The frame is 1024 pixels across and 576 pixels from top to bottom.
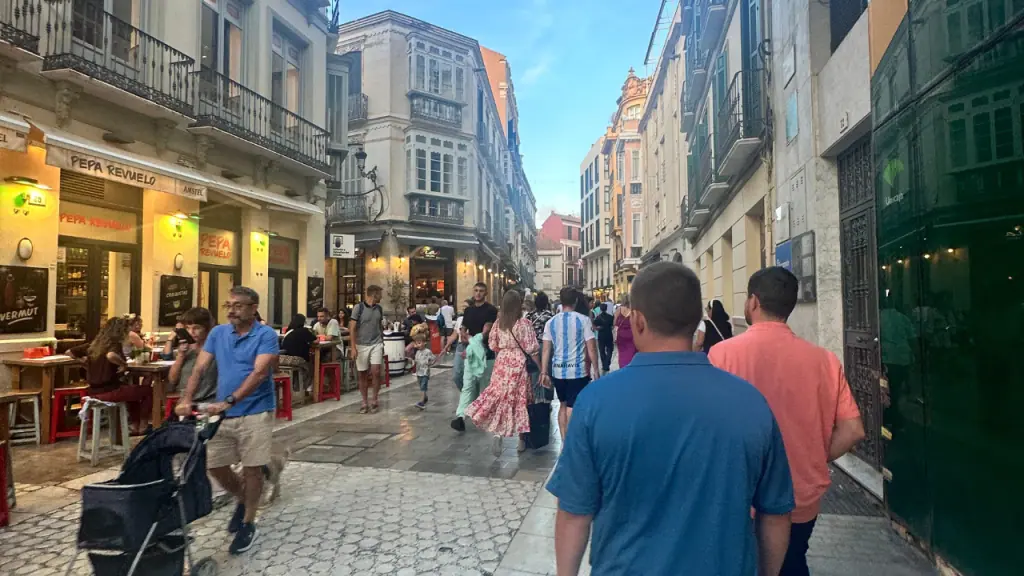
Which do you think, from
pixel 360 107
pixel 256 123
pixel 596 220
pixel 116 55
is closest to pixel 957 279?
pixel 116 55

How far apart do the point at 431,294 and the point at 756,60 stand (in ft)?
62.5

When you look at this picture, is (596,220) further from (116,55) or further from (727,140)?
(116,55)

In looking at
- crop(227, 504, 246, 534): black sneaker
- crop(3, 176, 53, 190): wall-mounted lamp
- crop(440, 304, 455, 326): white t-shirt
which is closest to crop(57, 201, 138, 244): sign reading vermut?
crop(3, 176, 53, 190): wall-mounted lamp

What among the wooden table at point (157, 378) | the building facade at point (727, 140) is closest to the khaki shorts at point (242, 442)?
the wooden table at point (157, 378)

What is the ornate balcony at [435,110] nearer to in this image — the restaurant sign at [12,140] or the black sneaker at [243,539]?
the restaurant sign at [12,140]

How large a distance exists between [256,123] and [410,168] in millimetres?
12113

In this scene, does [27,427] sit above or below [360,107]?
below

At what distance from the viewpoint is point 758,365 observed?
90.4 inches

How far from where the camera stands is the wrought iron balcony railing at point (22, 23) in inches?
273

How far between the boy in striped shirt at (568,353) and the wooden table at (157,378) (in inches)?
179

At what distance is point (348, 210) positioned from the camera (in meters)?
24.3

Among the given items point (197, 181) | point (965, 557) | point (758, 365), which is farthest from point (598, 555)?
point (197, 181)

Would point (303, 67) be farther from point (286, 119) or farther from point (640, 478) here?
point (640, 478)

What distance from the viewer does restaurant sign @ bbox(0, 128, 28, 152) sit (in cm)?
605
